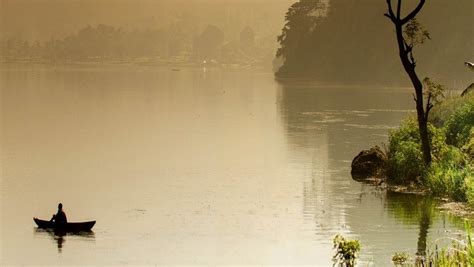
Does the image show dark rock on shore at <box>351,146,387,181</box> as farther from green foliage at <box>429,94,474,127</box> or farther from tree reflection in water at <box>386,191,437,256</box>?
green foliage at <box>429,94,474,127</box>

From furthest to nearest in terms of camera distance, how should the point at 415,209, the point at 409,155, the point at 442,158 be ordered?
the point at 409,155
the point at 442,158
the point at 415,209

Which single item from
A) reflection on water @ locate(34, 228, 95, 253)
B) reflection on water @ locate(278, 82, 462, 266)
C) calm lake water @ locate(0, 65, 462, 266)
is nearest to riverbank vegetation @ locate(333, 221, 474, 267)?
reflection on water @ locate(278, 82, 462, 266)

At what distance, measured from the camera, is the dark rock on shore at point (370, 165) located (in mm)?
51906

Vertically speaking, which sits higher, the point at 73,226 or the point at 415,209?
the point at 415,209

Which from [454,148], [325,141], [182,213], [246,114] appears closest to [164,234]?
[182,213]

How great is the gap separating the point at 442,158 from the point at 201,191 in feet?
34.4

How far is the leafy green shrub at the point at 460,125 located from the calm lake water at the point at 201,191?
546 cm

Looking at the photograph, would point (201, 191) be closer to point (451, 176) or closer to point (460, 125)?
point (451, 176)

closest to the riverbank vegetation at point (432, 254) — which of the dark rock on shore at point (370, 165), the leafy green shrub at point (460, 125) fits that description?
the dark rock on shore at point (370, 165)

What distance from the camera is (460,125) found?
54.4 m

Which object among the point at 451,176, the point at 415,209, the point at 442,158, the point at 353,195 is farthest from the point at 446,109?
the point at 415,209

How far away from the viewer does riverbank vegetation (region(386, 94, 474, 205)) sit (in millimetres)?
45156

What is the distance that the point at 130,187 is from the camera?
168ft

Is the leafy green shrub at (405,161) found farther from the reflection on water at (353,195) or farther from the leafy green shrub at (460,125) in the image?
the leafy green shrub at (460,125)
